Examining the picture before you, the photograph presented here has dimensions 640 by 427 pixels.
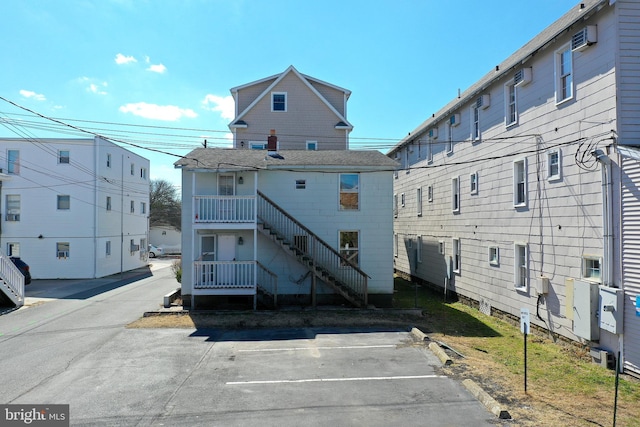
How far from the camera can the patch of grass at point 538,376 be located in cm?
676

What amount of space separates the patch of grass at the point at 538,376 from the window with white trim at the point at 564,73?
689cm

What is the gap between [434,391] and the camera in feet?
25.8

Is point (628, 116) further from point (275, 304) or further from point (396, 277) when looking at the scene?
point (396, 277)

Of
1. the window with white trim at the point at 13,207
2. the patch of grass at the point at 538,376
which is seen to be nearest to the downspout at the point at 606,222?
the patch of grass at the point at 538,376

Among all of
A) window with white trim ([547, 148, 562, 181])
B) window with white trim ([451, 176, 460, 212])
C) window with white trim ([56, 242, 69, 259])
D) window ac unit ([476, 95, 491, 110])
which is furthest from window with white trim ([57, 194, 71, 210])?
window with white trim ([547, 148, 562, 181])

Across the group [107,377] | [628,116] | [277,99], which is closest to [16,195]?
[277,99]

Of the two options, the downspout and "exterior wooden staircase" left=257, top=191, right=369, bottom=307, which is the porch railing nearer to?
"exterior wooden staircase" left=257, top=191, right=369, bottom=307

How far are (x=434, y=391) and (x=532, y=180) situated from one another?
26.2ft

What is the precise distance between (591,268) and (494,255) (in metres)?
5.17

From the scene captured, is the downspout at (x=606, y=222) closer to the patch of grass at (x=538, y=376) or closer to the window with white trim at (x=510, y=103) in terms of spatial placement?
the patch of grass at (x=538, y=376)

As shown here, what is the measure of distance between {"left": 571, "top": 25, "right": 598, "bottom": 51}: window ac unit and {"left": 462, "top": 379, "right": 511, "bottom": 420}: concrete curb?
8763mm

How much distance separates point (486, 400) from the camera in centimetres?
717

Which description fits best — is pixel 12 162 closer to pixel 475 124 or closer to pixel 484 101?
pixel 475 124

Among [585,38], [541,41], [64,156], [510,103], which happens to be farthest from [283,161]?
[64,156]
